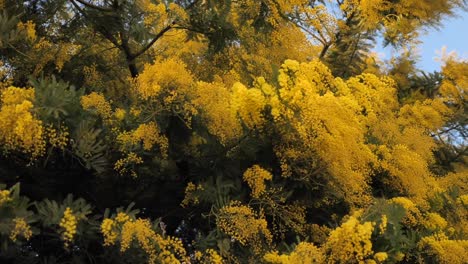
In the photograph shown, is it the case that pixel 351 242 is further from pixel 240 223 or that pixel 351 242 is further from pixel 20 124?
pixel 20 124

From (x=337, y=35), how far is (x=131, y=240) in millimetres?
4676

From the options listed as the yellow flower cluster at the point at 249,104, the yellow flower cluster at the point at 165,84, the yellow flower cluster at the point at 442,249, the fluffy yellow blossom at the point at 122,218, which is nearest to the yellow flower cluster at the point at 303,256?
the yellow flower cluster at the point at 249,104

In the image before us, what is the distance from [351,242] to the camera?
4.97 metres

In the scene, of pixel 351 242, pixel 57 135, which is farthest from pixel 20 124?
pixel 351 242

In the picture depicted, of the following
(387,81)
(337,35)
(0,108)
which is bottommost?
(0,108)

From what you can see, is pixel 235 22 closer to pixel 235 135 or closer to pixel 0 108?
pixel 235 135

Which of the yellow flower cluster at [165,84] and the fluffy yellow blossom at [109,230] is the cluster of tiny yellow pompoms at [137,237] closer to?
the fluffy yellow blossom at [109,230]

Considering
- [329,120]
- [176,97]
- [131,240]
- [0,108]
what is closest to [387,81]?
[329,120]

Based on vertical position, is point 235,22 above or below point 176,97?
above

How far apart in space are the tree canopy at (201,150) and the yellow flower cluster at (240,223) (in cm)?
1

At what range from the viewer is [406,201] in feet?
20.0

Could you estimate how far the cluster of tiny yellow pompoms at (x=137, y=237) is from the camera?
4.73 metres

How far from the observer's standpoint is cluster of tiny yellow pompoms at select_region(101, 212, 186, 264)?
186 inches

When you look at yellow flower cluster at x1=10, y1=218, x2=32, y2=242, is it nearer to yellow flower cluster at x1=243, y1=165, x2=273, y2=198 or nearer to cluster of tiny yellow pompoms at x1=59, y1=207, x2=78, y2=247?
cluster of tiny yellow pompoms at x1=59, y1=207, x2=78, y2=247
